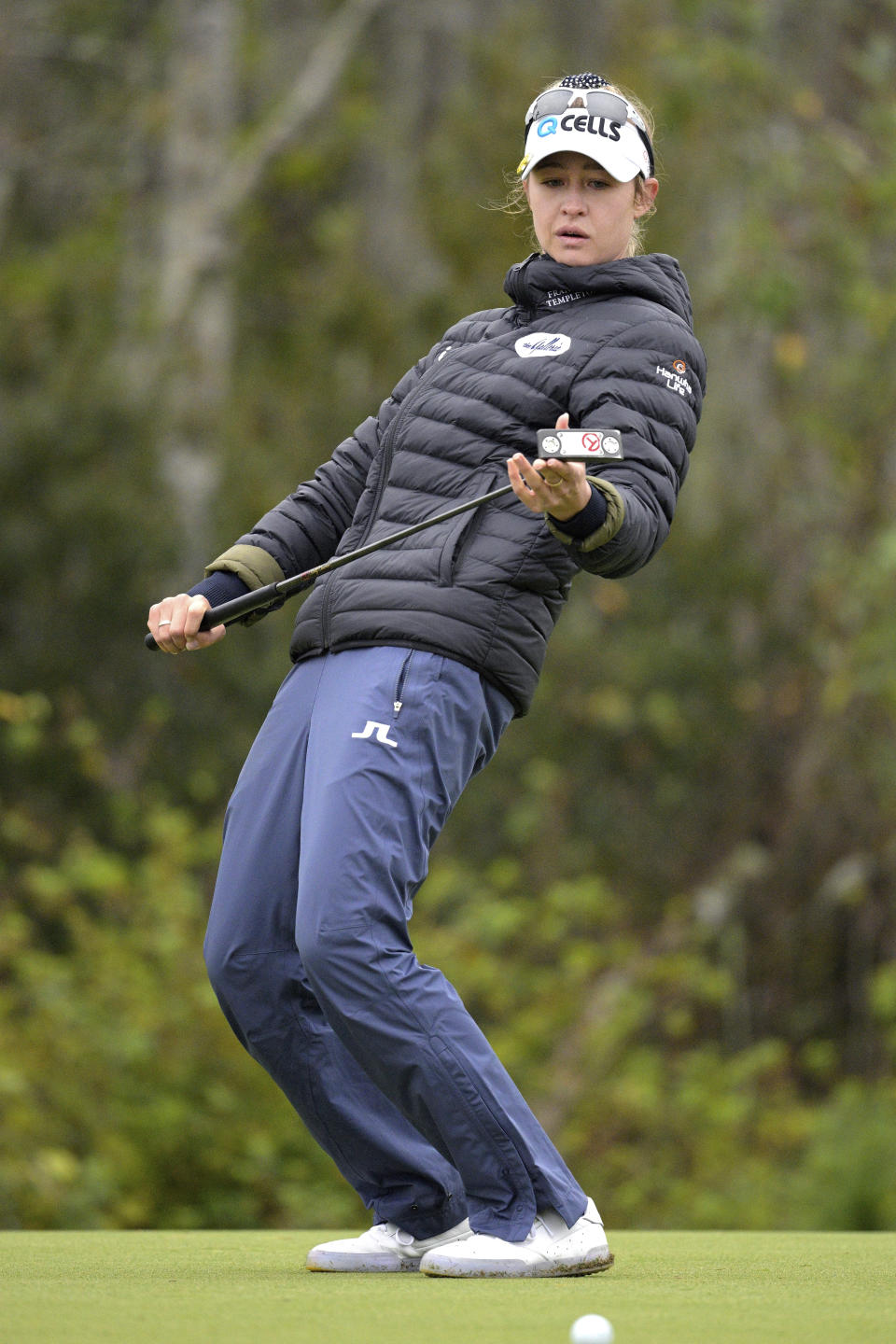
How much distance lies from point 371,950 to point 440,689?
458mm

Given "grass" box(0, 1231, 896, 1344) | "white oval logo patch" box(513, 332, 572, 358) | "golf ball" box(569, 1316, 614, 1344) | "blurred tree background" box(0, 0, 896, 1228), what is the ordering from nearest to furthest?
1. "golf ball" box(569, 1316, 614, 1344)
2. "grass" box(0, 1231, 896, 1344)
3. "white oval logo patch" box(513, 332, 572, 358)
4. "blurred tree background" box(0, 0, 896, 1228)

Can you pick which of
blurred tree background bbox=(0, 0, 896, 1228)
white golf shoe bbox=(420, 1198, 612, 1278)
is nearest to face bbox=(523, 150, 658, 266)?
white golf shoe bbox=(420, 1198, 612, 1278)

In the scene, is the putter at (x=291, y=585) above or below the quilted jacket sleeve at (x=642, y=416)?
below

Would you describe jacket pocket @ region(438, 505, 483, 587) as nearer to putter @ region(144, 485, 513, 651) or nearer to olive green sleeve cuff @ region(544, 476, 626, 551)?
putter @ region(144, 485, 513, 651)

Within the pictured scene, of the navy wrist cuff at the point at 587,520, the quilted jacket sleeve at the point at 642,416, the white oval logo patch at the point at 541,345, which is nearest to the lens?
the navy wrist cuff at the point at 587,520

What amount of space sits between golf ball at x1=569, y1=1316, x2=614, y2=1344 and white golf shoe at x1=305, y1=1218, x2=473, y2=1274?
0.96 metres

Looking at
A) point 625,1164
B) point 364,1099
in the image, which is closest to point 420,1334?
point 364,1099

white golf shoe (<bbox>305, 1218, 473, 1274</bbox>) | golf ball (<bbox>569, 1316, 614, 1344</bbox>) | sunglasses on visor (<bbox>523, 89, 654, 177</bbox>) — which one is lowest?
white golf shoe (<bbox>305, 1218, 473, 1274</bbox>)

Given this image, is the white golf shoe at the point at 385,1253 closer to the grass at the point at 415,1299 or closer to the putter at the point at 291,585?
→ the grass at the point at 415,1299

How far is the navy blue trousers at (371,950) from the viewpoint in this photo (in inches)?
136

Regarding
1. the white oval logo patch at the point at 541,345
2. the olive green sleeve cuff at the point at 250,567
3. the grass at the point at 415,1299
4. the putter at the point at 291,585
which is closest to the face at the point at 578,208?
the white oval logo patch at the point at 541,345

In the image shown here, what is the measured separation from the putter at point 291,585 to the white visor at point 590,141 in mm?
653

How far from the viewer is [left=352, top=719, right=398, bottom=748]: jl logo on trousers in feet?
11.5

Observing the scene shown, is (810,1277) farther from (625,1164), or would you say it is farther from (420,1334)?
(625,1164)
